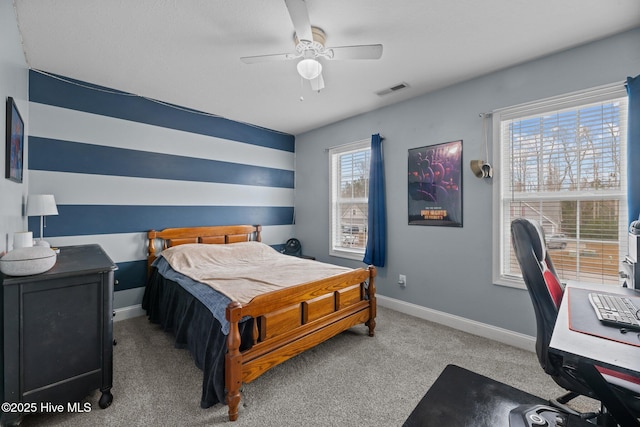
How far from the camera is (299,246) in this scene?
4719 mm

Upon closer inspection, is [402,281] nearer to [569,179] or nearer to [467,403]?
[569,179]

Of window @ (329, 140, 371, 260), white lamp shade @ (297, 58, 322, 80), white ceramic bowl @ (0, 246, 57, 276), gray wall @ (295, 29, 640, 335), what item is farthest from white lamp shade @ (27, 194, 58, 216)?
gray wall @ (295, 29, 640, 335)

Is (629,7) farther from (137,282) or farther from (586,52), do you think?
(137,282)

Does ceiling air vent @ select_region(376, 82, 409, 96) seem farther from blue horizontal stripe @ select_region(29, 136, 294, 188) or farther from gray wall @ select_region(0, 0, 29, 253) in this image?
gray wall @ select_region(0, 0, 29, 253)

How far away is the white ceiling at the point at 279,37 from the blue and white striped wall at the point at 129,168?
285 millimetres

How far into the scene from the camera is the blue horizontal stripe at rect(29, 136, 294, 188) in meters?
2.79

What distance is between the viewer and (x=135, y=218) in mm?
3303

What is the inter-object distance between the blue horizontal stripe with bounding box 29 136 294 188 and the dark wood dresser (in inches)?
64.3

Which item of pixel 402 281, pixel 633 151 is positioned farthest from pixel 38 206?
pixel 633 151

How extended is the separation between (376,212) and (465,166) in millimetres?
1140

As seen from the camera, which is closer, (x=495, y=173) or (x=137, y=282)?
(x=495, y=173)

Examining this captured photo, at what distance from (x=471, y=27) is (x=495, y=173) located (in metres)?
1.31

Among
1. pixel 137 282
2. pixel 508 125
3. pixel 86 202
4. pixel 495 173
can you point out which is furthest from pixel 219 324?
pixel 508 125

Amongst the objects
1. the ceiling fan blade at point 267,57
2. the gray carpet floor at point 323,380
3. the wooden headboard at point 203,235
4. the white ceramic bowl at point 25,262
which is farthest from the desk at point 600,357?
the wooden headboard at point 203,235
